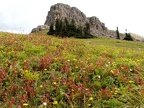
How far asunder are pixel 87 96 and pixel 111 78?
1.78 metres

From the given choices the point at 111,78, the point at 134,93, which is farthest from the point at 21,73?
the point at 134,93

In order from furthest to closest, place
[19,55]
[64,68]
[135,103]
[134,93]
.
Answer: [19,55] → [64,68] → [134,93] → [135,103]

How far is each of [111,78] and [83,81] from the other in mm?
1150

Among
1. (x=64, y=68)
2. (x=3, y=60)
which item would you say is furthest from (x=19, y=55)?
(x=64, y=68)

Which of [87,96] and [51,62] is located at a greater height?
[51,62]

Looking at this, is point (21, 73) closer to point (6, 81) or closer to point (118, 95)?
point (6, 81)

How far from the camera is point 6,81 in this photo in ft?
32.3

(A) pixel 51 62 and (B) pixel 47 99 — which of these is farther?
(A) pixel 51 62

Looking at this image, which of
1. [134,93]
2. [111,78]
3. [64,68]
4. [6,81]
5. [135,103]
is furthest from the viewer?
[64,68]

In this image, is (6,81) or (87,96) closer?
(87,96)

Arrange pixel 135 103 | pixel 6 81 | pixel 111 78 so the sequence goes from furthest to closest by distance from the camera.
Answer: pixel 111 78, pixel 6 81, pixel 135 103

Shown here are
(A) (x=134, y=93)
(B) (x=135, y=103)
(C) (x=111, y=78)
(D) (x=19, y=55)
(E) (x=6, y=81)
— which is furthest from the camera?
(D) (x=19, y=55)

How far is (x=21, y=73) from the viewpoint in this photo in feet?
34.1

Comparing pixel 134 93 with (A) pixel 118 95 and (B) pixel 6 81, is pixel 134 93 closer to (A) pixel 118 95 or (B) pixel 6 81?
(A) pixel 118 95
